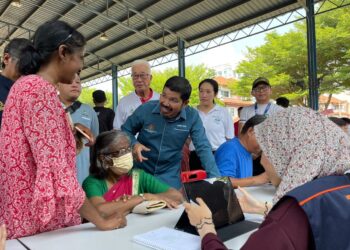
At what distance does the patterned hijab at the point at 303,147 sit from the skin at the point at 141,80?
211 cm

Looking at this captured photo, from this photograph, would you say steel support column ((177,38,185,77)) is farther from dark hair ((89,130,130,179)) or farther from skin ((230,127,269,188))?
dark hair ((89,130,130,179))

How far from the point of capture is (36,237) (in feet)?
4.20

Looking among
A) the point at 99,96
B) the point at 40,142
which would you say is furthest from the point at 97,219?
the point at 99,96

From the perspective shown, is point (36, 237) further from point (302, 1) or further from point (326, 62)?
point (326, 62)

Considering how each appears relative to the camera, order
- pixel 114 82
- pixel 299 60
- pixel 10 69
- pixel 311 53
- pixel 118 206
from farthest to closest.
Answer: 1. pixel 114 82
2. pixel 299 60
3. pixel 311 53
4. pixel 10 69
5. pixel 118 206

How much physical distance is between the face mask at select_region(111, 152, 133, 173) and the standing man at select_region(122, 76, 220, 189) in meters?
0.41

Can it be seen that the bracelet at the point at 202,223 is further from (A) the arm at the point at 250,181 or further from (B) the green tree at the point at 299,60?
(B) the green tree at the point at 299,60

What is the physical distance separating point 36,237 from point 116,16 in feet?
32.4

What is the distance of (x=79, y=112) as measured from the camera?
2633mm

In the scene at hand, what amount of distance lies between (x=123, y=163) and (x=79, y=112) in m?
1.03

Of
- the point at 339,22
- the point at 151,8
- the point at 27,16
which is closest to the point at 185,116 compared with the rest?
the point at 151,8

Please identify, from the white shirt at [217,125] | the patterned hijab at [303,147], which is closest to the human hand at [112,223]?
the patterned hijab at [303,147]

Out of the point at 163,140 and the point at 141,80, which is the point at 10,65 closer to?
the point at 163,140

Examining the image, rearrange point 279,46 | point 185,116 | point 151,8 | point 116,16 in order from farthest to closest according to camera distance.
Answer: point 279,46 < point 116,16 < point 151,8 < point 185,116
